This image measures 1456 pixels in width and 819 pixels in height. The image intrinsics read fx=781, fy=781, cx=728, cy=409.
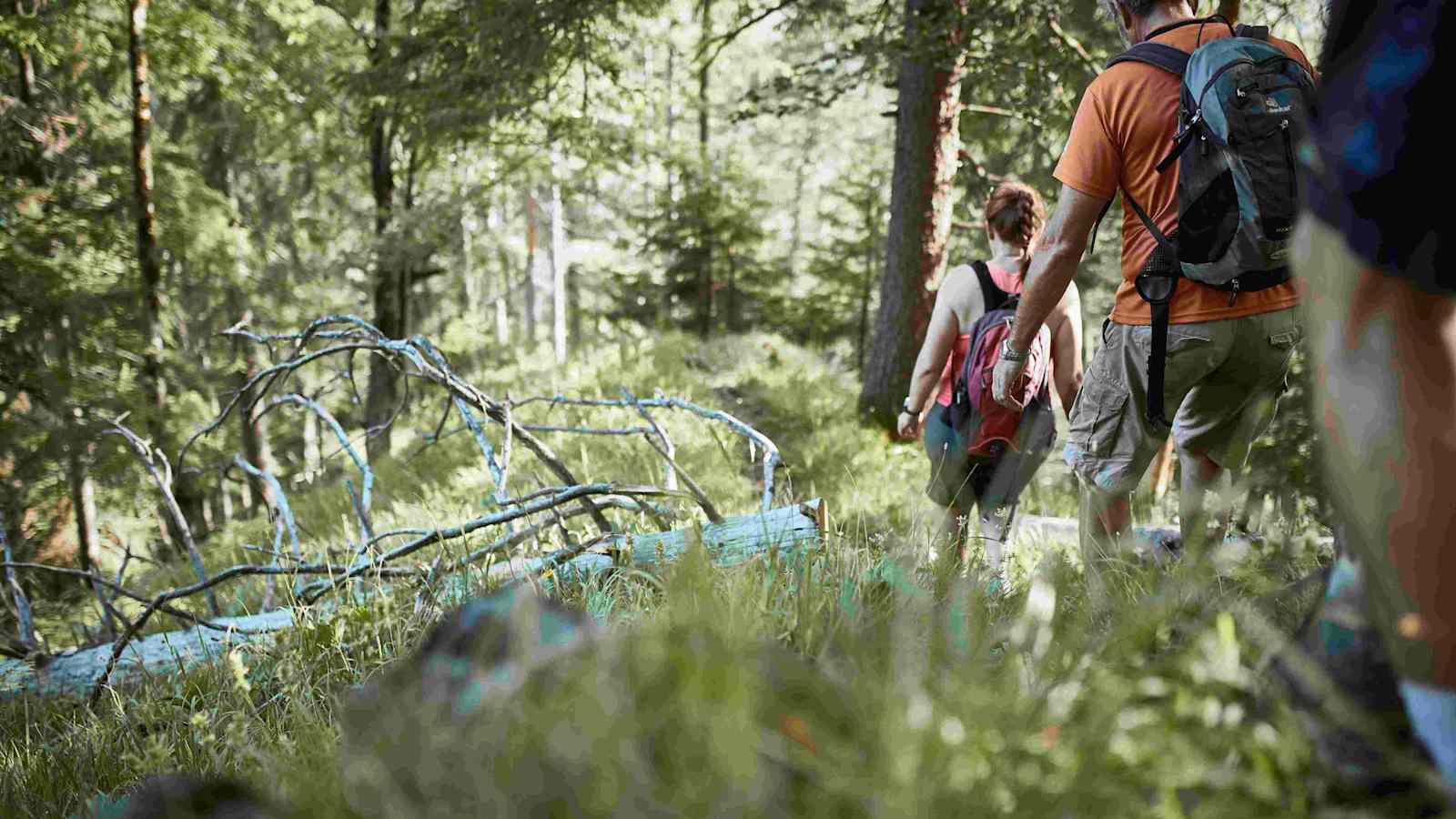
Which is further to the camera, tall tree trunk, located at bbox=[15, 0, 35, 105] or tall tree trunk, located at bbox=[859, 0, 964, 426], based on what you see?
tall tree trunk, located at bbox=[15, 0, 35, 105]

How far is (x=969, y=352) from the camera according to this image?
375cm

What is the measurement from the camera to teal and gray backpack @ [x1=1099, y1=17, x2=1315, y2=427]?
2379 millimetres

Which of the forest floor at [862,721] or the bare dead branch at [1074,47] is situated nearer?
the forest floor at [862,721]

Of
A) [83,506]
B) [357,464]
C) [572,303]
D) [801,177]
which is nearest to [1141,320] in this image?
[357,464]

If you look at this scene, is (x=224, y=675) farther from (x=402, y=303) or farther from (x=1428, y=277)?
(x=402, y=303)

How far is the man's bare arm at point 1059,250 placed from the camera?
2.74 m

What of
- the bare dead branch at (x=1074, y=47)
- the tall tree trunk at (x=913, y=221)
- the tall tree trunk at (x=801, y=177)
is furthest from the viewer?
the tall tree trunk at (x=801, y=177)

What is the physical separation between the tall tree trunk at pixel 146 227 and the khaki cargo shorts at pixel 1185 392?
38.8 ft

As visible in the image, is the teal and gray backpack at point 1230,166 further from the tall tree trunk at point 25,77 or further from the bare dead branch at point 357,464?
the tall tree trunk at point 25,77

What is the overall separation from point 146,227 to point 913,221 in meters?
10.2

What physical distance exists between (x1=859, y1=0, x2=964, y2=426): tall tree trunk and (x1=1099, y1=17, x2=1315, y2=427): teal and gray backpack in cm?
538

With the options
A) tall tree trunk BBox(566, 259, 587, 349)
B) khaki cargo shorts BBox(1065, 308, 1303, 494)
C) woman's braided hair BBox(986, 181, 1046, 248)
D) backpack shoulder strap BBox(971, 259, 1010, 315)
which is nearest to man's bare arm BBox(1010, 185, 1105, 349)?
A: khaki cargo shorts BBox(1065, 308, 1303, 494)

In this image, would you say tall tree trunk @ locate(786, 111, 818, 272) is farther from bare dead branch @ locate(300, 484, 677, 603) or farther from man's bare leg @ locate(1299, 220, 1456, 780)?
man's bare leg @ locate(1299, 220, 1456, 780)

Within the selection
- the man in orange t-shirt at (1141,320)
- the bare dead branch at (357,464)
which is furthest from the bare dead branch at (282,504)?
the man in orange t-shirt at (1141,320)
